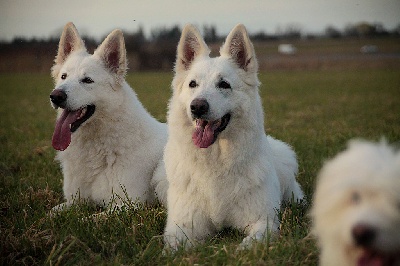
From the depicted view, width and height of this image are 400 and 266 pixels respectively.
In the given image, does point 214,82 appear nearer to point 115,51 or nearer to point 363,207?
point 115,51

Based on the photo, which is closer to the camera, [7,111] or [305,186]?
Answer: [305,186]

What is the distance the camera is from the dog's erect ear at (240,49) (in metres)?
4.54

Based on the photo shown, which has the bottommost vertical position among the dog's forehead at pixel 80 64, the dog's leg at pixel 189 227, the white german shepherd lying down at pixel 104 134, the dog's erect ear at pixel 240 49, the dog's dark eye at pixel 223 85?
the dog's leg at pixel 189 227

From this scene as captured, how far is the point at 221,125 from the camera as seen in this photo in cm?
438

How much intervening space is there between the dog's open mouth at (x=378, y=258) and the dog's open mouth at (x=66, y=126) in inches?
147

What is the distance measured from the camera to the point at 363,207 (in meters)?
2.53

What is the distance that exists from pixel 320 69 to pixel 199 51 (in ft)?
130

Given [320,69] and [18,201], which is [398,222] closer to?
[18,201]

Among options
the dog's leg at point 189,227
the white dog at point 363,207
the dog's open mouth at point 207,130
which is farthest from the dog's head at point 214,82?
the white dog at point 363,207

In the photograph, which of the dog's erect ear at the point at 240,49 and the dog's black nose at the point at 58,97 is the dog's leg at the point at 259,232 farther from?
the dog's black nose at the point at 58,97

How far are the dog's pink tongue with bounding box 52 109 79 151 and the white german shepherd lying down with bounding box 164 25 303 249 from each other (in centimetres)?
143

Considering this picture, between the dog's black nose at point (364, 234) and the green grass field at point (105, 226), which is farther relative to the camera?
the green grass field at point (105, 226)

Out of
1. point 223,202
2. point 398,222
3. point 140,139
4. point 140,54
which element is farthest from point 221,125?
point 140,54

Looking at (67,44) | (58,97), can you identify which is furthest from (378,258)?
(67,44)
